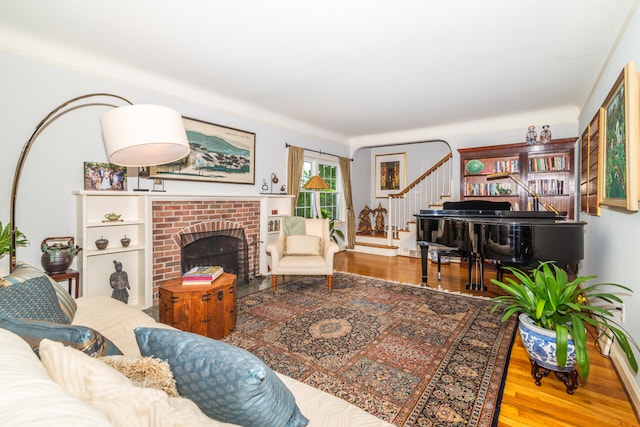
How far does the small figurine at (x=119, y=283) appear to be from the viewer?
3146mm

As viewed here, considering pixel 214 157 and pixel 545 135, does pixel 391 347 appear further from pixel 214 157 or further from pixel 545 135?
pixel 545 135

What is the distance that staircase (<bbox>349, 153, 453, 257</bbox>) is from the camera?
6.37 metres

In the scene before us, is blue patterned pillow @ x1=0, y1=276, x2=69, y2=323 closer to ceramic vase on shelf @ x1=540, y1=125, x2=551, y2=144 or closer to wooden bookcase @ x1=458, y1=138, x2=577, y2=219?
wooden bookcase @ x1=458, y1=138, x2=577, y2=219

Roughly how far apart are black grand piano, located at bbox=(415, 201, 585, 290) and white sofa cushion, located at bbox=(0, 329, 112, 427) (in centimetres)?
332

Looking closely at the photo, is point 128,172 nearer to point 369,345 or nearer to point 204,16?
point 204,16

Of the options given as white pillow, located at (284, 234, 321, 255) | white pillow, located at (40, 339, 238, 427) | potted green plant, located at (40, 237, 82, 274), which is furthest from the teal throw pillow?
white pillow, located at (284, 234, 321, 255)

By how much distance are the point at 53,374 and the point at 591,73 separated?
4838mm

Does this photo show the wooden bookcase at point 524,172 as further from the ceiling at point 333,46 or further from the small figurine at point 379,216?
the small figurine at point 379,216

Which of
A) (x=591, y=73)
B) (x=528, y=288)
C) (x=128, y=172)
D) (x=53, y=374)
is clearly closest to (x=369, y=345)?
(x=528, y=288)

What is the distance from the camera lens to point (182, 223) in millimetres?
3707

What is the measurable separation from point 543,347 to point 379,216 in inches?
237

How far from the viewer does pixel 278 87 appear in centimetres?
376

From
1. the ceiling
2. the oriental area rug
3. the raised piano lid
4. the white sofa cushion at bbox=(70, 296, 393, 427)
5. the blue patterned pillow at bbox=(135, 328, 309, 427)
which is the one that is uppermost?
the ceiling

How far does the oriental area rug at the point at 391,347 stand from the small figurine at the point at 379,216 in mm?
3913
